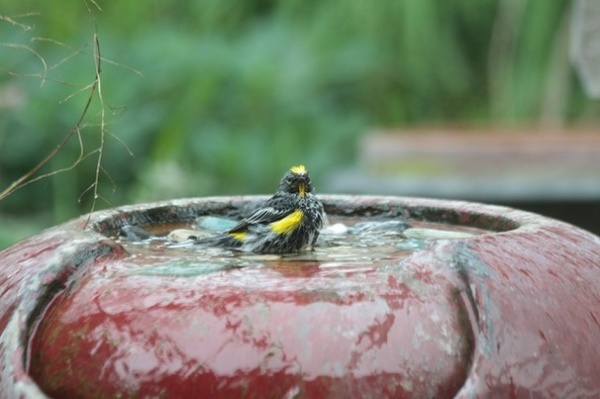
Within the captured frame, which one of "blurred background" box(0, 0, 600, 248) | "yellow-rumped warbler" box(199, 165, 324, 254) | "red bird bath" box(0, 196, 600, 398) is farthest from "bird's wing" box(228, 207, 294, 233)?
"blurred background" box(0, 0, 600, 248)

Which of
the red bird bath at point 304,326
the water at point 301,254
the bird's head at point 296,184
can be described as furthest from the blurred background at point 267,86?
the red bird bath at point 304,326

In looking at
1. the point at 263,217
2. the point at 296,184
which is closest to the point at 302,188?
the point at 296,184

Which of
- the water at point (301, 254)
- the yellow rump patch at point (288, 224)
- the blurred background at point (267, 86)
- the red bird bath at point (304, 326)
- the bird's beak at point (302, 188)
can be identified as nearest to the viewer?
the red bird bath at point (304, 326)

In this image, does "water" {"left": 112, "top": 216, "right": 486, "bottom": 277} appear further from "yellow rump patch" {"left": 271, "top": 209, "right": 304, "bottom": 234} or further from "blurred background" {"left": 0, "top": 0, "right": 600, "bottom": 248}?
"blurred background" {"left": 0, "top": 0, "right": 600, "bottom": 248}

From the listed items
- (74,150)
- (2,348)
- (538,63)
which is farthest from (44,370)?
(538,63)

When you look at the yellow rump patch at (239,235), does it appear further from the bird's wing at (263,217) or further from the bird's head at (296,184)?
the bird's head at (296,184)

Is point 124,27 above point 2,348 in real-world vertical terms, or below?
above

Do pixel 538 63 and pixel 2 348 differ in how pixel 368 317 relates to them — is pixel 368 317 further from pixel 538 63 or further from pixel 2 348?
pixel 538 63
